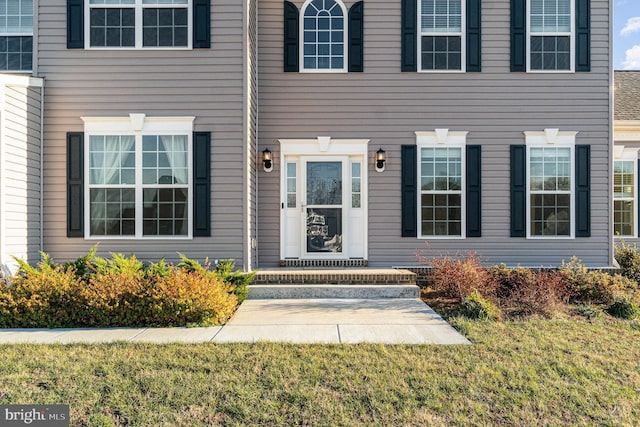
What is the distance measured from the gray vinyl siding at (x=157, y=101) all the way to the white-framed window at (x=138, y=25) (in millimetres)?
175

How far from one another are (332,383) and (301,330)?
5.13 ft

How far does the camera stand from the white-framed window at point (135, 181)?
7109 millimetres

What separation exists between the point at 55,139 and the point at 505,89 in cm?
834

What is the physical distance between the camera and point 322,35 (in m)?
8.09

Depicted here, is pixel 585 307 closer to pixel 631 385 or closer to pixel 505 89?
pixel 631 385

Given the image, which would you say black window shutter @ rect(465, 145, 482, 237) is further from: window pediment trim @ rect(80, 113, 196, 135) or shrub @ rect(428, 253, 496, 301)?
window pediment trim @ rect(80, 113, 196, 135)

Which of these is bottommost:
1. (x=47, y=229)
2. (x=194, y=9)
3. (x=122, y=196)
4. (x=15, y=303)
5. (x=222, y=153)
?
(x=15, y=303)

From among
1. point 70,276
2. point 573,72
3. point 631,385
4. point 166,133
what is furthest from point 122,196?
point 573,72

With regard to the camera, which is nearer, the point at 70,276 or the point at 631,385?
the point at 631,385

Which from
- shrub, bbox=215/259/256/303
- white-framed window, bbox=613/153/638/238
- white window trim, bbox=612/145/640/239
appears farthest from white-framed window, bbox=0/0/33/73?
white-framed window, bbox=613/153/638/238

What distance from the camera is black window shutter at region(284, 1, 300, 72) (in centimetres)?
802

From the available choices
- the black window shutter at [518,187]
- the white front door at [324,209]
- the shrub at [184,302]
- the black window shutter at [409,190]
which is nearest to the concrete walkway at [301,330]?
the shrub at [184,302]

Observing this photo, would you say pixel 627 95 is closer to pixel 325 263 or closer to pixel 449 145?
pixel 449 145

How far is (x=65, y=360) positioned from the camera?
399 centimetres
